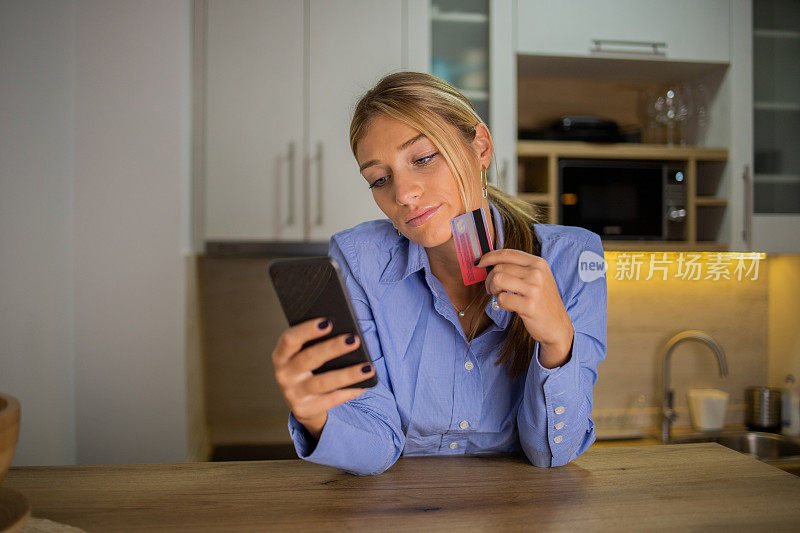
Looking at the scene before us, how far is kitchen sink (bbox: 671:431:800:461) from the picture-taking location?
2.14m

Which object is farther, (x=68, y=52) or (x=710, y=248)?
(x=710, y=248)

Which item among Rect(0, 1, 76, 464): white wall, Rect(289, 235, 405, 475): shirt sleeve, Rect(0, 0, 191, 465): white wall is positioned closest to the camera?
Rect(289, 235, 405, 475): shirt sleeve

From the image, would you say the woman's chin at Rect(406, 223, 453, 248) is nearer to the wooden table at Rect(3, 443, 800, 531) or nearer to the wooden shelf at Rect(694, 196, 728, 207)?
the wooden table at Rect(3, 443, 800, 531)

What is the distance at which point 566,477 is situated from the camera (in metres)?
0.76

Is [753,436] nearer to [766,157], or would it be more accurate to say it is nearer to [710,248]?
[710,248]

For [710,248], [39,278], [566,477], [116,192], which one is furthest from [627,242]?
[39,278]

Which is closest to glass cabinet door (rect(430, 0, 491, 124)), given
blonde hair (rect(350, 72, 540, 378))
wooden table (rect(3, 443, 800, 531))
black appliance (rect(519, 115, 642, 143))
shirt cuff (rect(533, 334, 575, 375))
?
black appliance (rect(519, 115, 642, 143))

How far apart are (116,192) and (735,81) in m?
2.06

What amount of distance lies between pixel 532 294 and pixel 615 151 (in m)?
1.41

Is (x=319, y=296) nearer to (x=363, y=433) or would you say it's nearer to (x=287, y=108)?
(x=363, y=433)

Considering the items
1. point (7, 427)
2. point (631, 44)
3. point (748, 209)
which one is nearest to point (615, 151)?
point (631, 44)

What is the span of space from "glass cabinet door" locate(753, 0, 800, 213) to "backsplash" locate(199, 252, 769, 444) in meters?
0.31

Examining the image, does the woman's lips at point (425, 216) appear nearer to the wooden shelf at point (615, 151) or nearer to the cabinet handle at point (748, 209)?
the wooden shelf at point (615, 151)

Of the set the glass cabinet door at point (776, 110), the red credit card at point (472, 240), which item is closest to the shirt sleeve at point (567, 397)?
the red credit card at point (472, 240)
